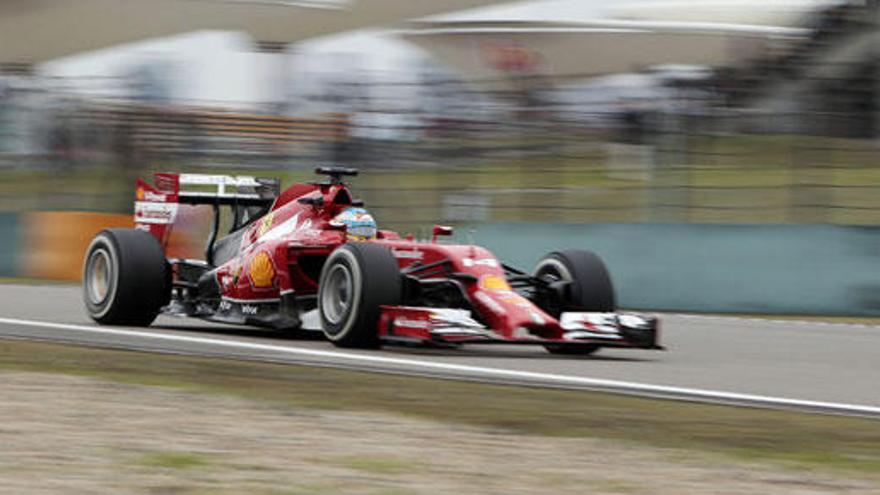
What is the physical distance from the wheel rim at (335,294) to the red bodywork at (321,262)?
0.30 m

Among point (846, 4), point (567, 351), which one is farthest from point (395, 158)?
point (567, 351)

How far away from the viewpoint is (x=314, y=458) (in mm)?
5719

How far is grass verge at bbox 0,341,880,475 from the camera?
6.30 metres

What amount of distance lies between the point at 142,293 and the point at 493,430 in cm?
538

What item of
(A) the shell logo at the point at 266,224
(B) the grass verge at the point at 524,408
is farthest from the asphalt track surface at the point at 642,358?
(A) the shell logo at the point at 266,224

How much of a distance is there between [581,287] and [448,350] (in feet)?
2.78

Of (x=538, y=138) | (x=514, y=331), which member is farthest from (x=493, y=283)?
(x=538, y=138)

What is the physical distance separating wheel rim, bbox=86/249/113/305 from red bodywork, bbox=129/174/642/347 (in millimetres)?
590

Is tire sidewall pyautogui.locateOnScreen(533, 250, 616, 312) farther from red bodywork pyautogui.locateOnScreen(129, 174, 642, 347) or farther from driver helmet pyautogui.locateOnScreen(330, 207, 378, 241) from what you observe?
driver helmet pyautogui.locateOnScreen(330, 207, 378, 241)

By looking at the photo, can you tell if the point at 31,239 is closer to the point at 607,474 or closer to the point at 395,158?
the point at 395,158

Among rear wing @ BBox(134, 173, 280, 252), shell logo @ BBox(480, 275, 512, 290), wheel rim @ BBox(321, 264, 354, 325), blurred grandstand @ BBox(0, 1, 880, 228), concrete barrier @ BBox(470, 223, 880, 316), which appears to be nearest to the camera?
shell logo @ BBox(480, 275, 512, 290)

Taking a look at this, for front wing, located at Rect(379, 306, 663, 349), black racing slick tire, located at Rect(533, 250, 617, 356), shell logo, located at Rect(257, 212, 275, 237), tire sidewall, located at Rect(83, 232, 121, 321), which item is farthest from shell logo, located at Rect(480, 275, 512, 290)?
tire sidewall, located at Rect(83, 232, 121, 321)

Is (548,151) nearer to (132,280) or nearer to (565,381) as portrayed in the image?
(132,280)

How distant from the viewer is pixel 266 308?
1087 cm
